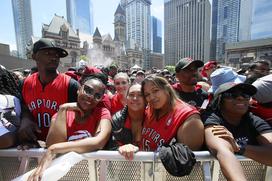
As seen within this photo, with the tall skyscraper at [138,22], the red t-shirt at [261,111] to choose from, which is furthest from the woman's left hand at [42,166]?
the tall skyscraper at [138,22]

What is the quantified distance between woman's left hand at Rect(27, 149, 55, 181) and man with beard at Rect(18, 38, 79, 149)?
0.87 meters

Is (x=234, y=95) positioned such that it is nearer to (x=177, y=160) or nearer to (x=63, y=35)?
(x=177, y=160)

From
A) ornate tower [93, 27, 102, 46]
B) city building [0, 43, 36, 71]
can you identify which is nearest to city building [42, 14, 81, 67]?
ornate tower [93, 27, 102, 46]

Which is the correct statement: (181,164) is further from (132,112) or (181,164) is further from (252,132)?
(132,112)

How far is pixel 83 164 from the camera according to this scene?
1.63m

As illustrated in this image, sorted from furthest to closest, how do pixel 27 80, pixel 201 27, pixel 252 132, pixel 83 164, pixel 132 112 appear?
pixel 201 27, pixel 27 80, pixel 132 112, pixel 252 132, pixel 83 164

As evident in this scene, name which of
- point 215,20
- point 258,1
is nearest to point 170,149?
point 258,1

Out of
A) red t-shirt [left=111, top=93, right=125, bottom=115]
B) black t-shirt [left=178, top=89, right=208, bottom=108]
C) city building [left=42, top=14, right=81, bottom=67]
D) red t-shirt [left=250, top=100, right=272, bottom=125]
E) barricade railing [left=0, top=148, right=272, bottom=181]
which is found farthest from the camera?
city building [left=42, top=14, right=81, bottom=67]

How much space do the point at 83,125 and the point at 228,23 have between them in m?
113

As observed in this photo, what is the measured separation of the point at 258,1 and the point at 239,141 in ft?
276

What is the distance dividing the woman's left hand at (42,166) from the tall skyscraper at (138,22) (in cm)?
13425

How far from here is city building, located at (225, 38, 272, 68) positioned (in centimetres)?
4388

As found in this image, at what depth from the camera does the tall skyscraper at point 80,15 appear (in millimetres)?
146500

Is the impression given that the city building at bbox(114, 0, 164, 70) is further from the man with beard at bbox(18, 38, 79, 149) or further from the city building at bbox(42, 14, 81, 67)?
the man with beard at bbox(18, 38, 79, 149)
